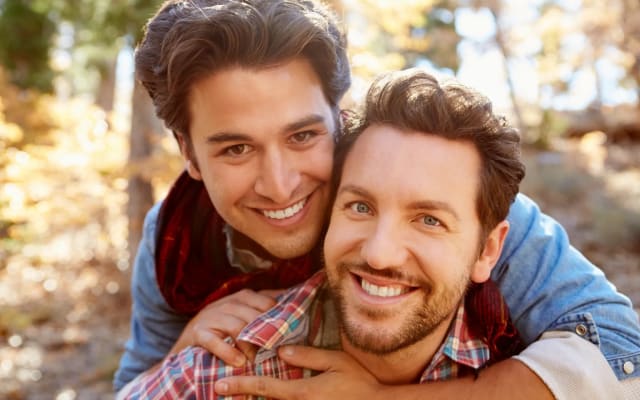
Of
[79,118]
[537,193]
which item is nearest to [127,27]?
[79,118]

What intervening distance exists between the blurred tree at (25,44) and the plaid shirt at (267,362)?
15162 mm

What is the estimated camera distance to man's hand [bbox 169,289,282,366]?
1.99m

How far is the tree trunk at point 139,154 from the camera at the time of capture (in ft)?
22.1

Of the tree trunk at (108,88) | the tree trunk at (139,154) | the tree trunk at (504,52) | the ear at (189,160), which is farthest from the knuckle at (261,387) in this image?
the tree trunk at (504,52)

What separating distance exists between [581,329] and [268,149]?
1176mm

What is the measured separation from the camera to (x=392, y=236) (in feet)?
5.83

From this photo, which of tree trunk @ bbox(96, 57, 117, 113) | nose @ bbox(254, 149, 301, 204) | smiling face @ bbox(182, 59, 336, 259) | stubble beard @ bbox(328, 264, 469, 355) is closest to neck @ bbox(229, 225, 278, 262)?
smiling face @ bbox(182, 59, 336, 259)

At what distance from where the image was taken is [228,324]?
6.82 ft

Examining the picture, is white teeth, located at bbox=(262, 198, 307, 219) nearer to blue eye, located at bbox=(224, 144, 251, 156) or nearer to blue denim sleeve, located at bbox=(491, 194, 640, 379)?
blue eye, located at bbox=(224, 144, 251, 156)

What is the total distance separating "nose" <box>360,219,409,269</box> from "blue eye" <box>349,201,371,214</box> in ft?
0.32

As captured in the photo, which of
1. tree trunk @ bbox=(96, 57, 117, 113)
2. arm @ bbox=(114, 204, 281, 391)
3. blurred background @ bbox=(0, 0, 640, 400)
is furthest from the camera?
tree trunk @ bbox=(96, 57, 117, 113)

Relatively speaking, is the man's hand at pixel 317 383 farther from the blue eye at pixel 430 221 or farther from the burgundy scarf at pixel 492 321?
the blue eye at pixel 430 221

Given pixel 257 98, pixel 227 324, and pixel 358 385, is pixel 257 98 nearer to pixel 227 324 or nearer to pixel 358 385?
pixel 227 324

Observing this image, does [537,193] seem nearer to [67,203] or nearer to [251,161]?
[67,203]
